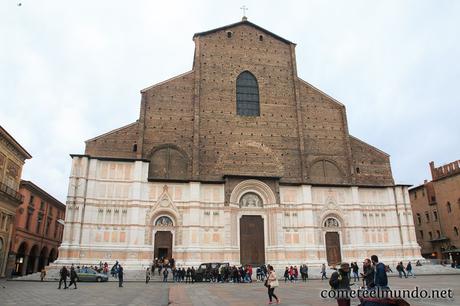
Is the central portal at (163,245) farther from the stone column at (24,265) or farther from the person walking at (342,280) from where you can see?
the person walking at (342,280)

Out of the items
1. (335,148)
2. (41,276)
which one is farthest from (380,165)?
(41,276)

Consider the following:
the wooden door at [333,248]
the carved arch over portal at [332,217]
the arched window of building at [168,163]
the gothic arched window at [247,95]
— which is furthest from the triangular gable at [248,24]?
the wooden door at [333,248]

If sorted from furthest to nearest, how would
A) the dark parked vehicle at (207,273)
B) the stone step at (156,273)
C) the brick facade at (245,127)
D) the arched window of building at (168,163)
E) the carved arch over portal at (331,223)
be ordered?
the carved arch over portal at (331,223) < the brick facade at (245,127) < the arched window of building at (168,163) < the stone step at (156,273) < the dark parked vehicle at (207,273)

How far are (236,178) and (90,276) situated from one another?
12.0m

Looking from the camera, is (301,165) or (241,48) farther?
(241,48)

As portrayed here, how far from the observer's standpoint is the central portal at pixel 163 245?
85.7ft

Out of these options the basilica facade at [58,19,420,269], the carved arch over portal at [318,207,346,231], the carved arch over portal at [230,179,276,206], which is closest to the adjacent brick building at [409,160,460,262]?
the basilica facade at [58,19,420,269]

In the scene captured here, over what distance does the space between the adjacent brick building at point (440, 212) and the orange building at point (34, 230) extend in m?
37.8

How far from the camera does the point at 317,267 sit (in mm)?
26906

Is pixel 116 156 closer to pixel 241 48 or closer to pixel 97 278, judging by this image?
pixel 97 278

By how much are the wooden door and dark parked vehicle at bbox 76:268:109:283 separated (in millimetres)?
16216

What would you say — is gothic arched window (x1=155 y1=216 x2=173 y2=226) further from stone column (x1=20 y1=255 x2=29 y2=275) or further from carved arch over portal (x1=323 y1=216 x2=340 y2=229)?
stone column (x1=20 y1=255 x2=29 y2=275)

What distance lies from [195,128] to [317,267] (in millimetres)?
13812

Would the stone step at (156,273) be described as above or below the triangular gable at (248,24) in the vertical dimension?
below
